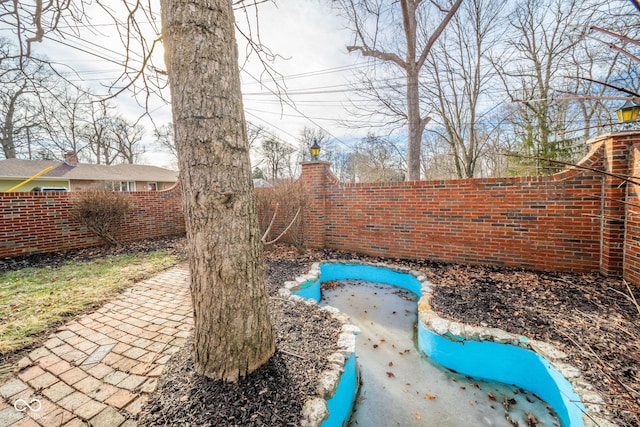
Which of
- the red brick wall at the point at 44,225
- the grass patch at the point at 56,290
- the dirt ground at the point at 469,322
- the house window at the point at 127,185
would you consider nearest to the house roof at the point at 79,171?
the house window at the point at 127,185

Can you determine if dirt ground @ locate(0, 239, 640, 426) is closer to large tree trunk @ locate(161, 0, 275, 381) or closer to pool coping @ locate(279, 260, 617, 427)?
pool coping @ locate(279, 260, 617, 427)

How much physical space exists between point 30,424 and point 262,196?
15.2 ft

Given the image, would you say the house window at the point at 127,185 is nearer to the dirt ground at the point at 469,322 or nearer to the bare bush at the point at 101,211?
the bare bush at the point at 101,211

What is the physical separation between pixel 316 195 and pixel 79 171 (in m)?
17.2

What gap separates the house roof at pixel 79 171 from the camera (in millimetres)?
13811

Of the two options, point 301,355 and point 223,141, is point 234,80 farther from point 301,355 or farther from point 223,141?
point 301,355

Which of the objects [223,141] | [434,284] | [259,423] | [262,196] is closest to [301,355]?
[259,423]

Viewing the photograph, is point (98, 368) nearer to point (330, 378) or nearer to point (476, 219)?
point (330, 378)

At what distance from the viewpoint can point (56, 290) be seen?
3.50 m

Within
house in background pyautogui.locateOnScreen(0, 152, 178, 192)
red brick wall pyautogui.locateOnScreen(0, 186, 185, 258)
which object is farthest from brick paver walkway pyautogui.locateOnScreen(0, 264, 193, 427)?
house in background pyautogui.locateOnScreen(0, 152, 178, 192)

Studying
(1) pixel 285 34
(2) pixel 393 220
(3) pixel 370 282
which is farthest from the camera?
(2) pixel 393 220

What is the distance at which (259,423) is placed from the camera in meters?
1.53

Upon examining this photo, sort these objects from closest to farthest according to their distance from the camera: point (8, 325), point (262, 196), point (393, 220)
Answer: point (8, 325), point (393, 220), point (262, 196)

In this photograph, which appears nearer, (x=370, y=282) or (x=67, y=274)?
(x=67, y=274)
